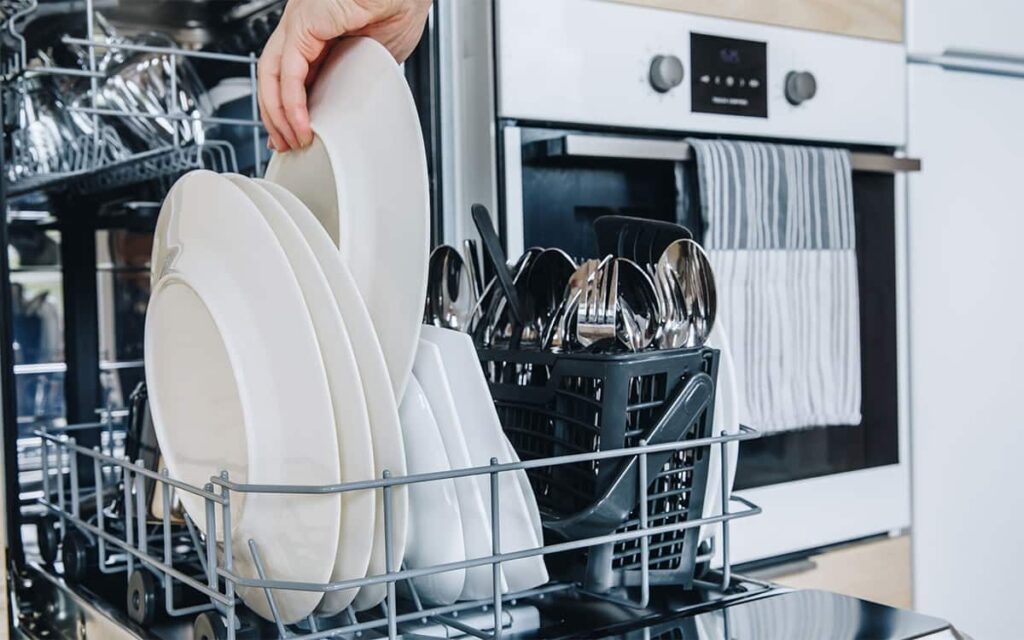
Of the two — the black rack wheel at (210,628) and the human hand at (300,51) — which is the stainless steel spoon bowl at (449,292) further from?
the black rack wheel at (210,628)

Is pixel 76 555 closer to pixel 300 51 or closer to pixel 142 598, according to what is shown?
pixel 142 598

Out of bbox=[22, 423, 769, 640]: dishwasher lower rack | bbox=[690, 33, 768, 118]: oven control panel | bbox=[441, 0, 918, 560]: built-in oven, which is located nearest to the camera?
bbox=[22, 423, 769, 640]: dishwasher lower rack

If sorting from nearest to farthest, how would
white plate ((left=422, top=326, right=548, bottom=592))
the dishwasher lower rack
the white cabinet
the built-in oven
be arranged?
1. the dishwasher lower rack
2. white plate ((left=422, top=326, right=548, bottom=592))
3. the built-in oven
4. the white cabinet

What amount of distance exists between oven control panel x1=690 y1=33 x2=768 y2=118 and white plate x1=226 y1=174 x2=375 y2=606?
2.22ft

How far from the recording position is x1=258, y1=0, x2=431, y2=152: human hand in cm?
66

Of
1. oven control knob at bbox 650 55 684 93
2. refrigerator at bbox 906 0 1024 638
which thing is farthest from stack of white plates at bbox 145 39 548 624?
refrigerator at bbox 906 0 1024 638

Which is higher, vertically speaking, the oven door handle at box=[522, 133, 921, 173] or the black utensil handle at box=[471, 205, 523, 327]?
the oven door handle at box=[522, 133, 921, 173]

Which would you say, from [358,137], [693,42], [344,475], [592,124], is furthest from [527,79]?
[344,475]

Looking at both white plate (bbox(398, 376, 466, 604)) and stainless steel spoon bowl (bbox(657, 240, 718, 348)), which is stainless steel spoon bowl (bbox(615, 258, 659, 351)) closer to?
stainless steel spoon bowl (bbox(657, 240, 718, 348))

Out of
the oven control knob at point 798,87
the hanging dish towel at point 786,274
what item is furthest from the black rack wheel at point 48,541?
the oven control knob at point 798,87

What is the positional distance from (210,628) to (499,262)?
0.29 metres

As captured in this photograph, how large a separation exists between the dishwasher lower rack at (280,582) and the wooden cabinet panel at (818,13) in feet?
2.11

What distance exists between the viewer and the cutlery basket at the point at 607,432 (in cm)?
63

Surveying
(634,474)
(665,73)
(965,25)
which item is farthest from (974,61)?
(634,474)
